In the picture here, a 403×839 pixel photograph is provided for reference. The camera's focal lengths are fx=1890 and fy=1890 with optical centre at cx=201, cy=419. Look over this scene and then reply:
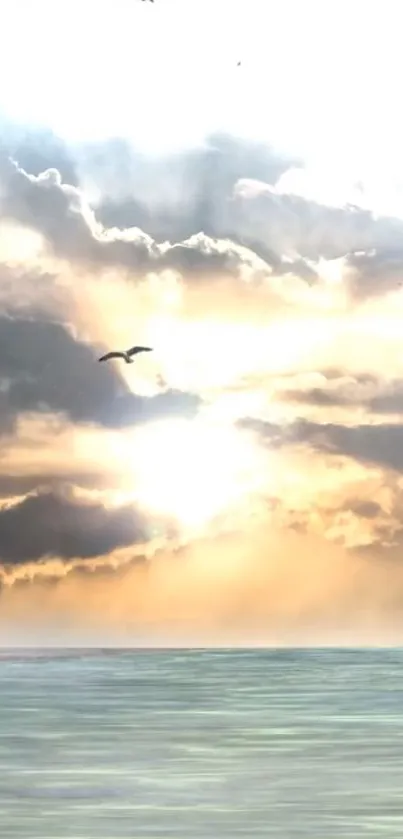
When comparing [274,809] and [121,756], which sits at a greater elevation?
[121,756]

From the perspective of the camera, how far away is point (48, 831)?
1719 inches

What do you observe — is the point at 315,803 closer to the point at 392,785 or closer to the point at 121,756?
the point at 392,785

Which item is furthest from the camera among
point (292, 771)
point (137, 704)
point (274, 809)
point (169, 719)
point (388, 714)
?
point (137, 704)

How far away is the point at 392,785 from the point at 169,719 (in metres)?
28.9

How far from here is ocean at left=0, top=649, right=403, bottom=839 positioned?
45062mm

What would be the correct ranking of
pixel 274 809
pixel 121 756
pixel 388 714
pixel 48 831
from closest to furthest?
pixel 48 831
pixel 274 809
pixel 121 756
pixel 388 714

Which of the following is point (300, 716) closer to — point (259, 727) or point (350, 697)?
point (259, 727)

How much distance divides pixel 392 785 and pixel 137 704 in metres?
43.9

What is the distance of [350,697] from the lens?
346 ft

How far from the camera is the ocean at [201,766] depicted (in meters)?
45.1

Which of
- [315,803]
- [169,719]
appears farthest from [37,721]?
[315,803]

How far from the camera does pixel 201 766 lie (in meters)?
57.8

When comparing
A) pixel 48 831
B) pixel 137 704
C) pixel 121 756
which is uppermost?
pixel 137 704

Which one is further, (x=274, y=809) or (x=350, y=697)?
(x=350, y=697)
